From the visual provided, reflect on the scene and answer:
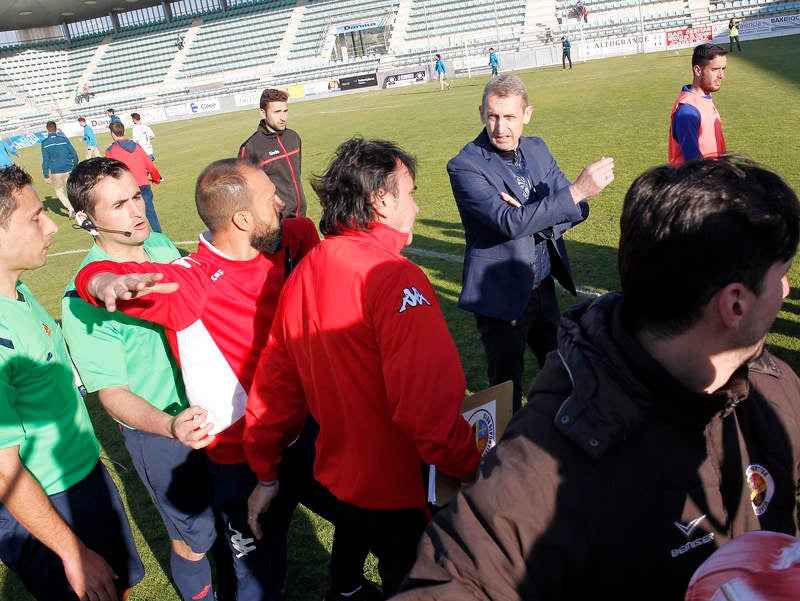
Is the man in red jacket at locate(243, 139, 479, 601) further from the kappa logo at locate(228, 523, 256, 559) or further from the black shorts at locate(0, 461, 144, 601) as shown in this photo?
the black shorts at locate(0, 461, 144, 601)

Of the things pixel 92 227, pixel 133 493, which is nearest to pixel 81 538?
pixel 92 227

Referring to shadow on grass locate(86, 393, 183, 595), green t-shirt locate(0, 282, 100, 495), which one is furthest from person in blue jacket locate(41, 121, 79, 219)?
green t-shirt locate(0, 282, 100, 495)

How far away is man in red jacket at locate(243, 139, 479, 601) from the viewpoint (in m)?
2.06

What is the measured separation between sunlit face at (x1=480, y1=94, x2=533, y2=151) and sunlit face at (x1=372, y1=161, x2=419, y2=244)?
1.24 meters

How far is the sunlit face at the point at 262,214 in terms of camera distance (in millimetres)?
2600

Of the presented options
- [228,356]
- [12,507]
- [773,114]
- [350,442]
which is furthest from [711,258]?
[773,114]

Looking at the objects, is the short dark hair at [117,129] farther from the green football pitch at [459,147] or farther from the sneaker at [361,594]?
the sneaker at [361,594]

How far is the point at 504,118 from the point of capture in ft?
11.3

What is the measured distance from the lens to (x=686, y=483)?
125 centimetres

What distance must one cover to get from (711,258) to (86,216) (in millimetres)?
2705

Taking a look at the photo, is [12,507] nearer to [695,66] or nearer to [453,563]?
[453,563]

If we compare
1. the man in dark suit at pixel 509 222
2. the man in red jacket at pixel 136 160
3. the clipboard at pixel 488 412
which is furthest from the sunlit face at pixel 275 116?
the clipboard at pixel 488 412

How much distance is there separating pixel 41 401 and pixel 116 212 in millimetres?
926

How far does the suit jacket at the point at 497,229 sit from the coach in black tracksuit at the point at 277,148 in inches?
135
